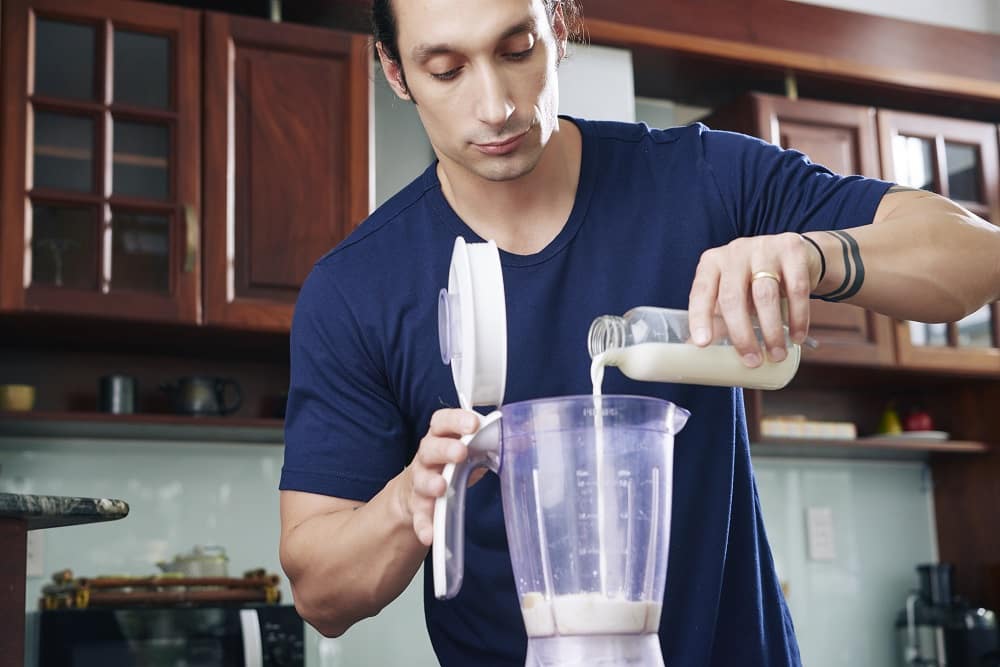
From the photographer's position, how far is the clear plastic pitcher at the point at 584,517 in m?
0.77

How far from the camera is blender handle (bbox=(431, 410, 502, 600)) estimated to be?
77 cm

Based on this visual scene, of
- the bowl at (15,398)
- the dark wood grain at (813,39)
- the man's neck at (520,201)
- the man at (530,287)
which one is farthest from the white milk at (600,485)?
the dark wood grain at (813,39)

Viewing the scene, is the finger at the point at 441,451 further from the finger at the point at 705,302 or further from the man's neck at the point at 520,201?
the man's neck at the point at 520,201

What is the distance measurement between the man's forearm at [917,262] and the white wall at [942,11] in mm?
2857

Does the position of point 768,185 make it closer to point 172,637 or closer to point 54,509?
point 54,509

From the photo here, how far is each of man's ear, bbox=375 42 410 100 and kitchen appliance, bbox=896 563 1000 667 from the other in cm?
245

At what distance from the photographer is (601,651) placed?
29.9 inches

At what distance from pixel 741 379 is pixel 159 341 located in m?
1.97

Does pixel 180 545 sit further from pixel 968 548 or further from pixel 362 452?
pixel 968 548

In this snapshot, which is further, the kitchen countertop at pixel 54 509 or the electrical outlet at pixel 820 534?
the electrical outlet at pixel 820 534

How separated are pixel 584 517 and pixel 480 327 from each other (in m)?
0.15

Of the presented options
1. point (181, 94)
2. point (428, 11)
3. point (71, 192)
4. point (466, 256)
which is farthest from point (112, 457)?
point (466, 256)

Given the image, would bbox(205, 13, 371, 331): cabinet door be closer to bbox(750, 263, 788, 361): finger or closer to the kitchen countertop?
the kitchen countertop

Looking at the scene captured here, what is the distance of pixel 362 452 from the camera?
1159 millimetres
